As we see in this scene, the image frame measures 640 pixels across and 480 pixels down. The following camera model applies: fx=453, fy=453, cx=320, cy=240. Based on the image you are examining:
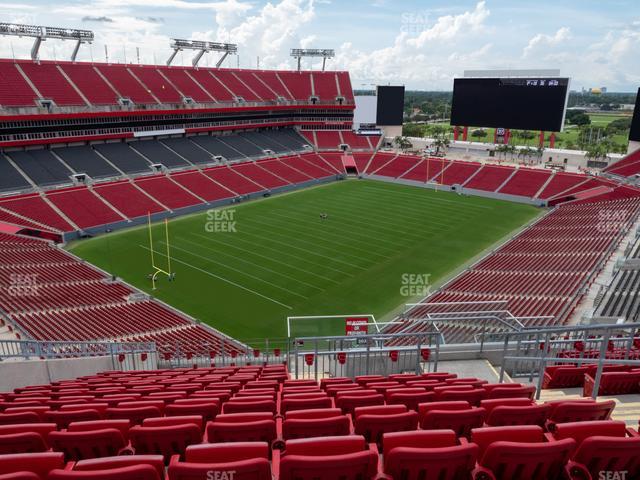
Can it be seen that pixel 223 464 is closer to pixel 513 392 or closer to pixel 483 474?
pixel 483 474

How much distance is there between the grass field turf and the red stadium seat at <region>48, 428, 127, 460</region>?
18304 mm

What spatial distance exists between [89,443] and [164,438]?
2.49ft

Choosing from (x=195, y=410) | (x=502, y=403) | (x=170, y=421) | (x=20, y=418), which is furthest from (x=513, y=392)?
(x=20, y=418)

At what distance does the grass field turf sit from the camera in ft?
86.9

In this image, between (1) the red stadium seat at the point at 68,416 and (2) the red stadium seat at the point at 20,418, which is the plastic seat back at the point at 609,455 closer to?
(1) the red stadium seat at the point at 68,416

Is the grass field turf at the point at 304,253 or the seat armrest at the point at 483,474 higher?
the seat armrest at the point at 483,474

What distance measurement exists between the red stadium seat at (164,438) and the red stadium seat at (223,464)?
693 millimetres

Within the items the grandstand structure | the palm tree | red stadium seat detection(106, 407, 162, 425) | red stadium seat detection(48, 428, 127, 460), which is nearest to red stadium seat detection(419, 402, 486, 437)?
red stadium seat detection(48, 428, 127, 460)

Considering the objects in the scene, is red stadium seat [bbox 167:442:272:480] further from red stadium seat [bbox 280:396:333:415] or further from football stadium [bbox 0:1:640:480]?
red stadium seat [bbox 280:396:333:415]

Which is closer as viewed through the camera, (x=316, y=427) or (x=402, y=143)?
(x=316, y=427)

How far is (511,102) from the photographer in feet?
186

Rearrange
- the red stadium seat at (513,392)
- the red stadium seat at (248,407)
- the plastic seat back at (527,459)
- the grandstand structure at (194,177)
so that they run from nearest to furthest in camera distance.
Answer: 1. the plastic seat back at (527,459)
2. the red stadium seat at (248,407)
3. the red stadium seat at (513,392)
4. the grandstand structure at (194,177)

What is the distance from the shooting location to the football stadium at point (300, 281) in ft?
15.1

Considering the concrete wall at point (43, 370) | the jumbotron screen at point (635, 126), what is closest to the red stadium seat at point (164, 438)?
the concrete wall at point (43, 370)
